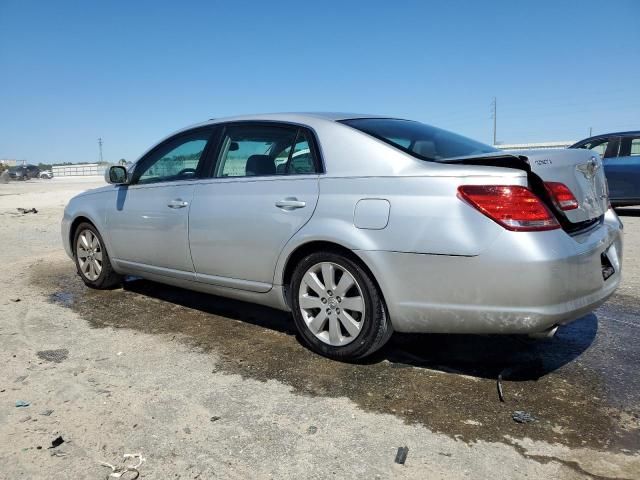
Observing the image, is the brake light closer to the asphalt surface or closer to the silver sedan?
the silver sedan

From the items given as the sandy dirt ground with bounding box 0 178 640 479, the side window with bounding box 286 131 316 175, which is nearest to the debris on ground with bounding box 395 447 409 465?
the sandy dirt ground with bounding box 0 178 640 479

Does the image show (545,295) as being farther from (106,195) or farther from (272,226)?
(106,195)

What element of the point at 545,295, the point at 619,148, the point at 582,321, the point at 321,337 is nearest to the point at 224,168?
the point at 321,337


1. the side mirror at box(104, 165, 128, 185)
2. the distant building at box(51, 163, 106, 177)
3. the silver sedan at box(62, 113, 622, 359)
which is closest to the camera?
the silver sedan at box(62, 113, 622, 359)

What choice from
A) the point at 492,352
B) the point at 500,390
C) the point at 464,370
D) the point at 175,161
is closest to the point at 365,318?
the point at 464,370

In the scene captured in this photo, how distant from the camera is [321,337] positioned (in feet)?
11.4

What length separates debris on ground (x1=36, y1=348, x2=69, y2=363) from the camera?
11.6 ft

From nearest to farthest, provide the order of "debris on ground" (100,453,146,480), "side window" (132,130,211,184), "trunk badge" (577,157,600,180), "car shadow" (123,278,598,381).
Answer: "debris on ground" (100,453,146,480)
"trunk badge" (577,157,600,180)
"car shadow" (123,278,598,381)
"side window" (132,130,211,184)

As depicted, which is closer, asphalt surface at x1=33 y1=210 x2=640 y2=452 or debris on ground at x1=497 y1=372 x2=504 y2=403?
asphalt surface at x1=33 y1=210 x2=640 y2=452

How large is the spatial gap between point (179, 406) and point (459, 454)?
1474mm

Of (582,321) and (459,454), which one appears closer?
(459,454)

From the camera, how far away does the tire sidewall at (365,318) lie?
3186mm

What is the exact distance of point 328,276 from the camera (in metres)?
3.36

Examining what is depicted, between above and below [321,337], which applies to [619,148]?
above
